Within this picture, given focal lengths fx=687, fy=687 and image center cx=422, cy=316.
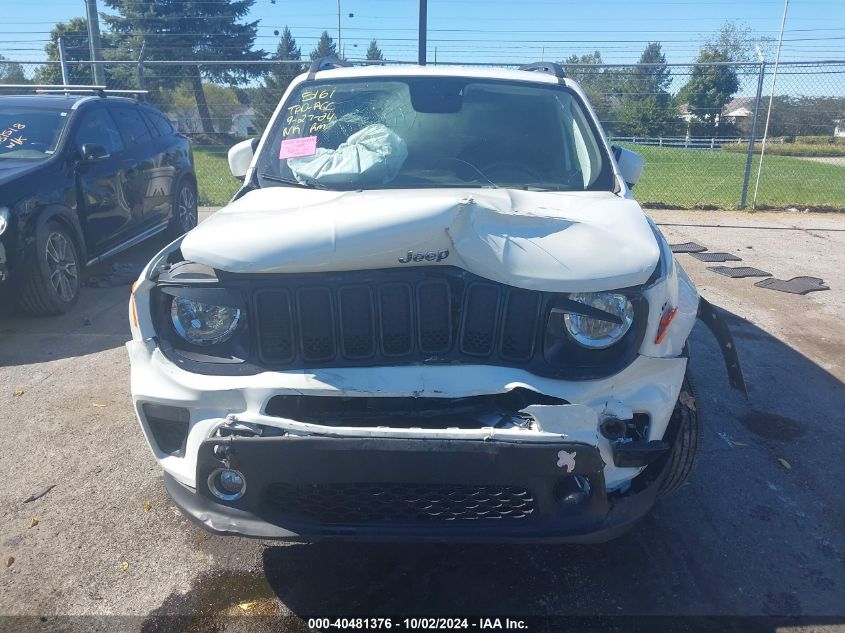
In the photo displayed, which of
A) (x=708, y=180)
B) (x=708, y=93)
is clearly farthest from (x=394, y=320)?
(x=708, y=180)

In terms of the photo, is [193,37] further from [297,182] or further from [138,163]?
[297,182]

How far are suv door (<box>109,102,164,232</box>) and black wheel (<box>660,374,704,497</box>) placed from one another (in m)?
6.04

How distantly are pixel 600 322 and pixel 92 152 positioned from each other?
5265 mm

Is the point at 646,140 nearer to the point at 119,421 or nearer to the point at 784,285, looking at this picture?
the point at 784,285

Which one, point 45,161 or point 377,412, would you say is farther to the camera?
point 45,161

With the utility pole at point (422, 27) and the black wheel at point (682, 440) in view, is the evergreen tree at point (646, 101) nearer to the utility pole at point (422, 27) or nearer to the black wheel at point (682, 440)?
the utility pole at point (422, 27)

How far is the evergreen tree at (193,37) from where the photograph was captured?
1722 centimetres

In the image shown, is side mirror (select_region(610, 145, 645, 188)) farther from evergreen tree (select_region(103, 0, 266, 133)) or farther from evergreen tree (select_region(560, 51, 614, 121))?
evergreen tree (select_region(103, 0, 266, 133))

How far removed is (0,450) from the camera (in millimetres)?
3750

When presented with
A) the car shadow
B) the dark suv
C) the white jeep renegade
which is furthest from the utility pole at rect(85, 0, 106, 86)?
the white jeep renegade

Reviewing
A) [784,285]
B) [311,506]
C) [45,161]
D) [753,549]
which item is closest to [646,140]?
[784,285]

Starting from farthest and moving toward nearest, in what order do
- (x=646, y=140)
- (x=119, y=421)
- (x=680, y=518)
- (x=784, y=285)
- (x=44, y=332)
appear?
(x=646, y=140)
(x=784, y=285)
(x=44, y=332)
(x=119, y=421)
(x=680, y=518)

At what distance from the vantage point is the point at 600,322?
2410 millimetres

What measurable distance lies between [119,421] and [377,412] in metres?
2.38
